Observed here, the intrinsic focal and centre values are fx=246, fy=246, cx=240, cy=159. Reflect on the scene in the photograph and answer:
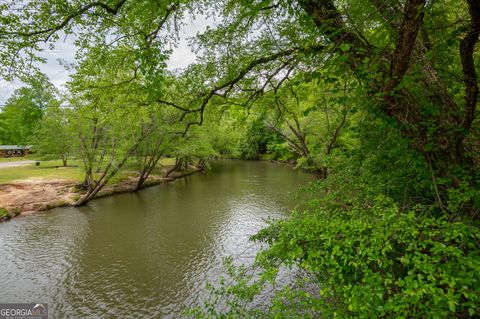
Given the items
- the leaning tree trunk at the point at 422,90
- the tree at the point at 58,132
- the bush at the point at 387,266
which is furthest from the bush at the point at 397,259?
the tree at the point at 58,132

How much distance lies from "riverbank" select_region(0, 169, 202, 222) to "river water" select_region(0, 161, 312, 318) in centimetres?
99

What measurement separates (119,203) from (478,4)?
63.9ft

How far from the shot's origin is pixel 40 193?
1770 centimetres

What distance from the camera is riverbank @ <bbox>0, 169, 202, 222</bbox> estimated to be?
49.5ft

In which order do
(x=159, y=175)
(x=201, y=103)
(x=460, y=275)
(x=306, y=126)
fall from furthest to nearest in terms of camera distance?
(x=159, y=175), (x=306, y=126), (x=201, y=103), (x=460, y=275)

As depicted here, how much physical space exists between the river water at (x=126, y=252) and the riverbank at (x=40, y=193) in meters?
0.99

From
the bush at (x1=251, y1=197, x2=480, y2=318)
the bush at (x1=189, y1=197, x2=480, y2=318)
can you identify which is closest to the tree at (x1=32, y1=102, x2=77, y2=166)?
the bush at (x1=189, y1=197, x2=480, y2=318)

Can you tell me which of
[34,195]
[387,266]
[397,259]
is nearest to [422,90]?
[397,259]

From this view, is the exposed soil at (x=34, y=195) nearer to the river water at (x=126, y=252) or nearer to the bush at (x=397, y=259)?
the river water at (x=126, y=252)

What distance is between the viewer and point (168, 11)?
485 cm

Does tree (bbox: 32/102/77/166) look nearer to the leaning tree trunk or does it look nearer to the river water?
the river water

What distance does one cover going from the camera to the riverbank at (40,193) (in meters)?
15.1

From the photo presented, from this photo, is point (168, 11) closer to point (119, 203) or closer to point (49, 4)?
point (49, 4)

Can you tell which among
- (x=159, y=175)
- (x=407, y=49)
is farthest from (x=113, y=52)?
(x=159, y=175)
